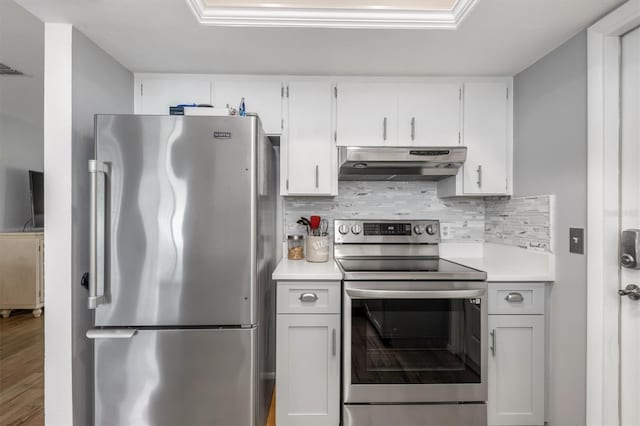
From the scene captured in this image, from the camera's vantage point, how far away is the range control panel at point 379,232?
7.86 ft

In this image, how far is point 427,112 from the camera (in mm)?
2166

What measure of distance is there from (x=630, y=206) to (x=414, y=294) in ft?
3.36

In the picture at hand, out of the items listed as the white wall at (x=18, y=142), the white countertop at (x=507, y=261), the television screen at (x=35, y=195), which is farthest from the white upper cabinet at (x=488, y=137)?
the television screen at (x=35, y=195)

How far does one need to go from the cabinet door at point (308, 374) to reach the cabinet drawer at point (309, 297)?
0.14 ft

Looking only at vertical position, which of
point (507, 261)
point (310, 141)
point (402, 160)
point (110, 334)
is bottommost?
point (110, 334)

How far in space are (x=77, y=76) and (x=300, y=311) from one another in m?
1.60

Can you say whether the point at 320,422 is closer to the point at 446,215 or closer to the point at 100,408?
the point at 100,408

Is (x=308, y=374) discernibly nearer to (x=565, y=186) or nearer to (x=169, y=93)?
(x=565, y=186)

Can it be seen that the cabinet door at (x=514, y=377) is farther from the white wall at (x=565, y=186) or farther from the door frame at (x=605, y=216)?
the door frame at (x=605, y=216)

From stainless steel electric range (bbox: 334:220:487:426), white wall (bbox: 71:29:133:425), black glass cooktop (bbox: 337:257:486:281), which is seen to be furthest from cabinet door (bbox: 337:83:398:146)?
white wall (bbox: 71:29:133:425)

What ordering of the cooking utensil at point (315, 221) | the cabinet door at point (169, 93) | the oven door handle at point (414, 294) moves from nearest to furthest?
the oven door handle at point (414, 294) < the cabinet door at point (169, 93) < the cooking utensil at point (315, 221)

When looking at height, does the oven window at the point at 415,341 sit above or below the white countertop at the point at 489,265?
below

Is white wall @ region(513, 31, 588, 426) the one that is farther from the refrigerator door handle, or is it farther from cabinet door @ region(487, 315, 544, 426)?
the refrigerator door handle

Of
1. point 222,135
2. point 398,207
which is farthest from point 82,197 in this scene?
point 398,207
